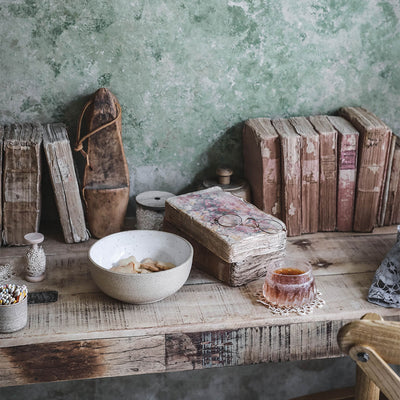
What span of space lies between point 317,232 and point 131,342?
72 cm

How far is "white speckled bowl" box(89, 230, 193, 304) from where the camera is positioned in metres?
1.28

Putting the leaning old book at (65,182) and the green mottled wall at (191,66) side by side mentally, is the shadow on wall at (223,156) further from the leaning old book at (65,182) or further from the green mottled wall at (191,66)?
the leaning old book at (65,182)

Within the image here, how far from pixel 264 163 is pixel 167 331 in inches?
23.1

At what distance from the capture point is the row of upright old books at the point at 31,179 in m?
1.51

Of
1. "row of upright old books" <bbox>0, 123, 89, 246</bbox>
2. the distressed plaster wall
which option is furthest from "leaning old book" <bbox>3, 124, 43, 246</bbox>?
the distressed plaster wall

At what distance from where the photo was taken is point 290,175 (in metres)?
1.64

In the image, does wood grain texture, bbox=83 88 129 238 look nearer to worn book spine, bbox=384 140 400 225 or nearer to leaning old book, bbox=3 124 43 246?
leaning old book, bbox=3 124 43 246

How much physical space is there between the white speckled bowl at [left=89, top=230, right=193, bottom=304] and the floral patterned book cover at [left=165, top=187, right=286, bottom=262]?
0.20 feet

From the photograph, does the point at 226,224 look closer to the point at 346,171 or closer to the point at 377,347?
the point at 346,171

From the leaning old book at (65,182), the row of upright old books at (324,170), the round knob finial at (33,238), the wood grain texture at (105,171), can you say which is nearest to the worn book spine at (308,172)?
the row of upright old books at (324,170)

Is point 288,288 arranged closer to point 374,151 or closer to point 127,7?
point 374,151

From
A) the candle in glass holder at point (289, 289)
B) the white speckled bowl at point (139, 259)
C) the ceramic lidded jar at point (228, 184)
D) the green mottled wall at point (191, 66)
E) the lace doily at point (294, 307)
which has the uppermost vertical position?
the green mottled wall at point (191, 66)

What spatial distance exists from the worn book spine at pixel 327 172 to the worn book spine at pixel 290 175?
72mm

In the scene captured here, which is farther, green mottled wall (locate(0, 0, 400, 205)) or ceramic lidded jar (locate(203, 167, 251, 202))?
ceramic lidded jar (locate(203, 167, 251, 202))
